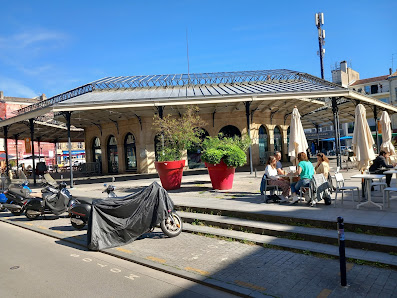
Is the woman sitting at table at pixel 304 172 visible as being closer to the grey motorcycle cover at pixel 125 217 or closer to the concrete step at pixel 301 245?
the concrete step at pixel 301 245

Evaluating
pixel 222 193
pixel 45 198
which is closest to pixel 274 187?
pixel 222 193

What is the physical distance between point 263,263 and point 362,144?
507 centimetres

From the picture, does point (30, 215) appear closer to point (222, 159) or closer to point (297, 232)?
point (222, 159)

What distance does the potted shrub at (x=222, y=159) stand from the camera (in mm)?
10328

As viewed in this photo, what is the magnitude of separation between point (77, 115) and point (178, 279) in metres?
17.6

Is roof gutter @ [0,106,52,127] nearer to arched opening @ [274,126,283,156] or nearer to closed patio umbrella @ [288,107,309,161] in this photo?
closed patio umbrella @ [288,107,309,161]

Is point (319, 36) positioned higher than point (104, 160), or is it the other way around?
point (319, 36)

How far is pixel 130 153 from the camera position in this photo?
22.1 metres

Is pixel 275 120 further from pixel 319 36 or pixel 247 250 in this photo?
pixel 247 250

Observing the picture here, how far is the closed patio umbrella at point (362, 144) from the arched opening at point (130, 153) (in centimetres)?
1631

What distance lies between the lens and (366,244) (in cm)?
498

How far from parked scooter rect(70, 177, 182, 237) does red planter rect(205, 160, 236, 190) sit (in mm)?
4013

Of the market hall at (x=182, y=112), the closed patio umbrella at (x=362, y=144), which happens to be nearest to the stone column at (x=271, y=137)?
the market hall at (x=182, y=112)

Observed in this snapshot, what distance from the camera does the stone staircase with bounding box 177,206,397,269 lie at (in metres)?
4.84
